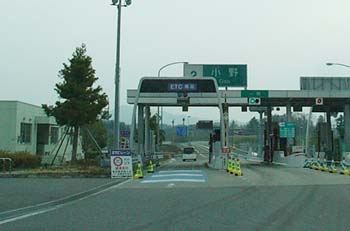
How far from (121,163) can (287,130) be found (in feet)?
73.4

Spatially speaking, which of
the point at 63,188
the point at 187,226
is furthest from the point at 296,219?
the point at 63,188

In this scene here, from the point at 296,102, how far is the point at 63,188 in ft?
116

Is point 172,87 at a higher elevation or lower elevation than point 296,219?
higher

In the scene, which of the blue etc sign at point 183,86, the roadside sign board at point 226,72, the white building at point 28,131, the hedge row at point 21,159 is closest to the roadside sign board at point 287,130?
the roadside sign board at point 226,72

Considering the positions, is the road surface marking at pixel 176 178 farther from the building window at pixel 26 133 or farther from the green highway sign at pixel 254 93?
the building window at pixel 26 133

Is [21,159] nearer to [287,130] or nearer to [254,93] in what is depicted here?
[254,93]

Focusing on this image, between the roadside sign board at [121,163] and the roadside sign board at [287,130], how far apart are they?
2196 centimetres

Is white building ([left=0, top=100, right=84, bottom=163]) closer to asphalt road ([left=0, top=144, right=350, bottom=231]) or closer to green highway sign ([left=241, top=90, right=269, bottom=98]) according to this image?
green highway sign ([left=241, top=90, right=269, bottom=98])

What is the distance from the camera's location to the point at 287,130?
48.0 metres

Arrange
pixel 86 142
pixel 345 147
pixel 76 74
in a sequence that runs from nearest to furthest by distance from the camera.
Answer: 1. pixel 76 74
2. pixel 345 147
3. pixel 86 142

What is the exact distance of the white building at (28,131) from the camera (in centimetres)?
5512

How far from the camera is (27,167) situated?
39.5 metres

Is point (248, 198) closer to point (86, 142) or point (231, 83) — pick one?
point (231, 83)

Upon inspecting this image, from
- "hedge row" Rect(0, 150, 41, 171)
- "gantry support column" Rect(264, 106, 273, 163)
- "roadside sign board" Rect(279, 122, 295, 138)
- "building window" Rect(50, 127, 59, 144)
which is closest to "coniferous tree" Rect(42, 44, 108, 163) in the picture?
"hedge row" Rect(0, 150, 41, 171)
